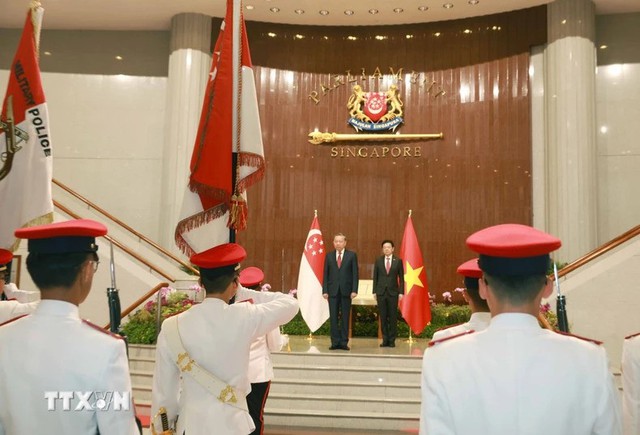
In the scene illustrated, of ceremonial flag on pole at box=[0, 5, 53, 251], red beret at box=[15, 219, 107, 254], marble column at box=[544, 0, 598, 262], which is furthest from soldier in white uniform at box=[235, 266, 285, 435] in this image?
marble column at box=[544, 0, 598, 262]

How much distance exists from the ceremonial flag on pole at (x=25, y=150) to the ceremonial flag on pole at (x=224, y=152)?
1.00m

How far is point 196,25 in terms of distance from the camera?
39.4 ft

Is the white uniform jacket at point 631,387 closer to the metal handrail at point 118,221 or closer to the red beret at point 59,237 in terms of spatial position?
the red beret at point 59,237

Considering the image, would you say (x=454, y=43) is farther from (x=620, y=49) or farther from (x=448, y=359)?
(x=448, y=359)

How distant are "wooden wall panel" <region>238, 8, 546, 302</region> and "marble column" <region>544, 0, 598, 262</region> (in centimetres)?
52

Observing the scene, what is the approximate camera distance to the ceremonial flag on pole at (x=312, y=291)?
9.09 metres

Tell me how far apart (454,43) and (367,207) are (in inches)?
140

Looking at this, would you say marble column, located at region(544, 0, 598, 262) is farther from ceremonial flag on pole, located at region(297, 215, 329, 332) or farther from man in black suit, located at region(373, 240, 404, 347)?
ceremonial flag on pole, located at region(297, 215, 329, 332)

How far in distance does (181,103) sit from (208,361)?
9.63 meters

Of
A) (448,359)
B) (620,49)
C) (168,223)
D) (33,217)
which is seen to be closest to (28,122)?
(33,217)

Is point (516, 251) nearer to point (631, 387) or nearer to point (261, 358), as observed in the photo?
point (631, 387)

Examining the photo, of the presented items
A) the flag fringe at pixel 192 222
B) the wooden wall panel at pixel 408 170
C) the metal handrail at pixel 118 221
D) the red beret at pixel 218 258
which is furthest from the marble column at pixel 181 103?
the red beret at pixel 218 258

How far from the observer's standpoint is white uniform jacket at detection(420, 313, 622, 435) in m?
1.61

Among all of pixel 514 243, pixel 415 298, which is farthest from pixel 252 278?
pixel 415 298
